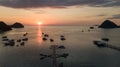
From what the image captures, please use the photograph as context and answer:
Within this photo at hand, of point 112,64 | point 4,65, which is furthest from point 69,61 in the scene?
point 4,65

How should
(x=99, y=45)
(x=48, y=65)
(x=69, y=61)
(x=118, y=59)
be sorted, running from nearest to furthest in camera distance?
(x=48, y=65)
(x=69, y=61)
(x=118, y=59)
(x=99, y=45)

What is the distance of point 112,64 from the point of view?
65875 mm

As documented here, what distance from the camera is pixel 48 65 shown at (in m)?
63.4

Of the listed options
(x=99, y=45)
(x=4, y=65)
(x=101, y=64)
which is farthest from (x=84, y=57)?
(x=99, y=45)

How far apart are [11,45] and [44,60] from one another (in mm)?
46452

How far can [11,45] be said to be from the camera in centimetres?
11206

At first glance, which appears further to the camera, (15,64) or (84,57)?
(84,57)

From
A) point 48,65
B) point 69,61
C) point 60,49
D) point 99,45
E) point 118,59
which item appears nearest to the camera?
point 48,65

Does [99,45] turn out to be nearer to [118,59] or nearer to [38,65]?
[118,59]

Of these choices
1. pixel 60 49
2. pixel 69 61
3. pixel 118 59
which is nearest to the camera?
pixel 69 61

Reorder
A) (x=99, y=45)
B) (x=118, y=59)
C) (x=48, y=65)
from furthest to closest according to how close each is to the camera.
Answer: (x=99, y=45) → (x=118, y=59) → (x=48, y=65)

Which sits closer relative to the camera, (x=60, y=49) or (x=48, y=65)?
(x=48, y=65)

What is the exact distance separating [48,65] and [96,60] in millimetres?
17022

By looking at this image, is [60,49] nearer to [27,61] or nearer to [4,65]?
[27,61]
